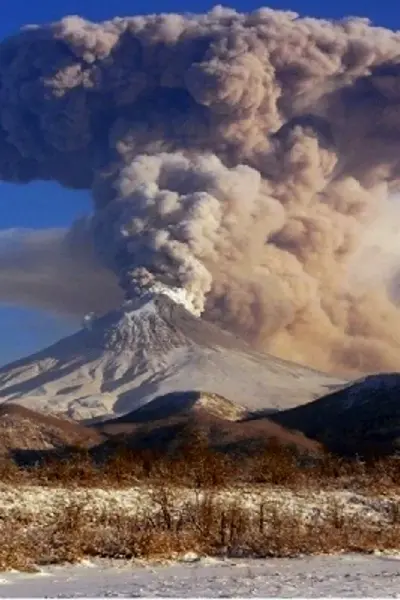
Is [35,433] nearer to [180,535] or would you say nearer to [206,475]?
[206,475]

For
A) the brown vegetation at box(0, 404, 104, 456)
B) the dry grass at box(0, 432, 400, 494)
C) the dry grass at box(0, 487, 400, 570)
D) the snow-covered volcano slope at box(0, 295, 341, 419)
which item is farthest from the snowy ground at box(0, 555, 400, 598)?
the snow-covered volcano slope at box(0, 295, 341, 419)

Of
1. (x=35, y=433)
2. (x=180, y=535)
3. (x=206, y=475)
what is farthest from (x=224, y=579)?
(x=35, y=433)

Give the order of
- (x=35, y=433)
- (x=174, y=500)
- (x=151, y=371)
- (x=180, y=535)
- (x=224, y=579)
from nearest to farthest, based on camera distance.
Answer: (x=224, y=579) < (x=180, y=535) < (x=174, y=500) < (x=35, y=433) < (x=151, y=371)

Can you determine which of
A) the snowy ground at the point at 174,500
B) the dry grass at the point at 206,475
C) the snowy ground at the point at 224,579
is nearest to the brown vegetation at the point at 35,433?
the dry grass at the point at 206,475

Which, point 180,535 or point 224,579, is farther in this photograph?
point 180,535

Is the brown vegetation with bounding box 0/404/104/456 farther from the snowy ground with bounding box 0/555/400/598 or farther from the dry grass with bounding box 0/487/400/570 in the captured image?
the snowy ground with bounding box 0/555/400/598
